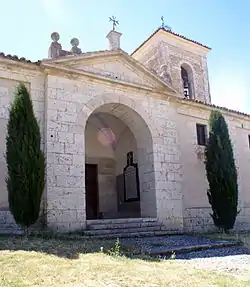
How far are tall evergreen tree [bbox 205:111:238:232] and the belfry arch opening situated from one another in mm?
2126

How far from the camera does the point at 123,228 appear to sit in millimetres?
8078

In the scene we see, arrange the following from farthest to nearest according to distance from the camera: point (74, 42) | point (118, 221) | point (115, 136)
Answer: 1. point (115, 136)
2. point (74, 42)
3. point (118, 221)

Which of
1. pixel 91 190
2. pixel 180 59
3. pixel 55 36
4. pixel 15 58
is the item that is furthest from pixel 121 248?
pixel 180 59

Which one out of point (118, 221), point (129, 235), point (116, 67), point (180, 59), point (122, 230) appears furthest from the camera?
point (180, 59)

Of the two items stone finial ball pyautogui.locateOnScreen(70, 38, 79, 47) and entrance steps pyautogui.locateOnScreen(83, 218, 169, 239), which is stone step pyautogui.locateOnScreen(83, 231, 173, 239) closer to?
entrance steps pyautogui.locateOnScreen(83, 218, 169, 239)

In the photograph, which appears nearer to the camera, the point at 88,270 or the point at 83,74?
the point at 88,270

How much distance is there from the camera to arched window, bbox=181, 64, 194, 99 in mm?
16909

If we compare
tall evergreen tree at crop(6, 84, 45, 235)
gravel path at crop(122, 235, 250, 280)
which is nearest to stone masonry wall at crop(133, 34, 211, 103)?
tall evergreen tree at crop(6, 84, 45, 235)

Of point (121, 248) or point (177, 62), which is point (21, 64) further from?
point (177, 62)

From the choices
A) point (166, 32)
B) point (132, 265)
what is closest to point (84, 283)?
point (132, 265)

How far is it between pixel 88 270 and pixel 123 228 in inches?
163

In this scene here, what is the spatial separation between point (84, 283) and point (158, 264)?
4.84 ft

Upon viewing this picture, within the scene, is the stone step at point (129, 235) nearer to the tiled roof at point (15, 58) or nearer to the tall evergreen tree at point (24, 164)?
the tall evergreen tree at point (24, 164)

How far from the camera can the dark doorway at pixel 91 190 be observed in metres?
11.7
